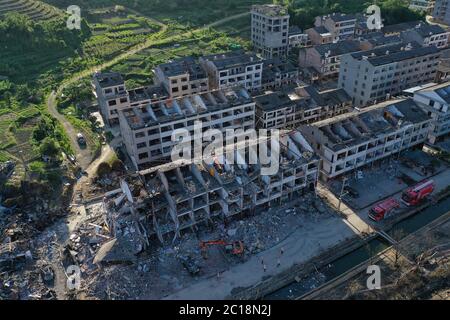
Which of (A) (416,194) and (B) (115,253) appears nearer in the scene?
(B) (115,253)

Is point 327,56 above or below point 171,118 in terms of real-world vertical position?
below

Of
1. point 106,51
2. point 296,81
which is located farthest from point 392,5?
point 106,51

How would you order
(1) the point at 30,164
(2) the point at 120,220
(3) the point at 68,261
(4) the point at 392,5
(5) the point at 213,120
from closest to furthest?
(3) the point at 68,261
(2) the point at 120,220
(1) the point at 30,164
(5) the point at 213,120
(4) the point at 392,5

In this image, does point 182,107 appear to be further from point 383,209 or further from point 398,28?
point 398,28

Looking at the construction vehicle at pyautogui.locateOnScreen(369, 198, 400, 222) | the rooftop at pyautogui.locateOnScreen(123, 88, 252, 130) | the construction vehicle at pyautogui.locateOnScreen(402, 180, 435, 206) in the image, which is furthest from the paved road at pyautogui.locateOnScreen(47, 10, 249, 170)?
the construction vehicle at pyautogui.locateOnScreen(402, 180, 435, 206)

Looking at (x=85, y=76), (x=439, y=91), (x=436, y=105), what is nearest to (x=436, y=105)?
(x=436, y=105)
